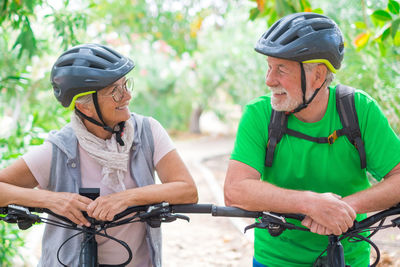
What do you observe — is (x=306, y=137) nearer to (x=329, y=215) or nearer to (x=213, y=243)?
(x=329, y=215)

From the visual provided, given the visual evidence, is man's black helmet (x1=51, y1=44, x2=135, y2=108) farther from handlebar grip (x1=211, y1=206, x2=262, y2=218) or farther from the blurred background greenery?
handlebar grip (x1=211, y1=206, x2=262, y2=218)

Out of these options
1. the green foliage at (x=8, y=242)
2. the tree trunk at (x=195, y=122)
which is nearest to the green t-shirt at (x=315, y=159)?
the green foliage at (x=8, y=242)

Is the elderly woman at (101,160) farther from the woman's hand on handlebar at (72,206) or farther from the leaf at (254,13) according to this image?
the leaf at (254,13)

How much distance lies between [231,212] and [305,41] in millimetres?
970

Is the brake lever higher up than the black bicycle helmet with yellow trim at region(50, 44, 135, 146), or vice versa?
the black bicycle helmet with yellow trim at region(50, 44, 135, 146)

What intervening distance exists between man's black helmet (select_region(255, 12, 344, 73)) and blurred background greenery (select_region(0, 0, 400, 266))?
3.00 ft

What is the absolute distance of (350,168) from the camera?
2.59 metres

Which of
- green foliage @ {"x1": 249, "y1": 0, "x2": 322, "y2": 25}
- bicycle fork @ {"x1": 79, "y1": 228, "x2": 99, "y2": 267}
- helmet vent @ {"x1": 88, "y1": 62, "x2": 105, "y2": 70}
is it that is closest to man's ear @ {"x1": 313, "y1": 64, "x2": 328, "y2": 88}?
helmet vent @ {"x1": 88, "y1": 62, "x2": 105, "y2": 70}

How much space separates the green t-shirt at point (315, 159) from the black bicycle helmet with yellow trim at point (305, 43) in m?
0.18

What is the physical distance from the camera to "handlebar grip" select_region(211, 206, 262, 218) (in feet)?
7.39

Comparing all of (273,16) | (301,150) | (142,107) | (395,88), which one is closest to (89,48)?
(301,150)

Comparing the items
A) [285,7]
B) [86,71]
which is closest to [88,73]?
[86,71]

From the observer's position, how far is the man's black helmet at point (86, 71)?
2.55 metres

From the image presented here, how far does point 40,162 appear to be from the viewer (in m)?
2.60
